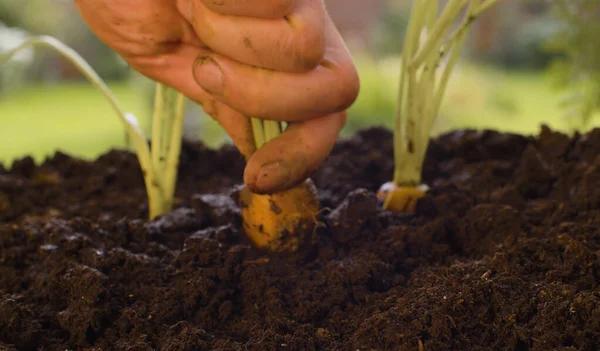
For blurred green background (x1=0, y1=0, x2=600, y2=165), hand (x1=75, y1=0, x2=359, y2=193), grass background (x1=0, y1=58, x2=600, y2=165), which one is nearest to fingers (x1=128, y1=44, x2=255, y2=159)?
hand (x1=75, y1=0, x2=359, y2=193)

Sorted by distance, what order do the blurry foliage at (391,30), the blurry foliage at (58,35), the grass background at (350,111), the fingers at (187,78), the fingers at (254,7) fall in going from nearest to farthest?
the fingers at (254,7), the fingers at (187,78), the grass background at (350,111), the blurry foliage at (58,35), the blurry foliage at (391,30)

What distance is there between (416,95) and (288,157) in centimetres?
33

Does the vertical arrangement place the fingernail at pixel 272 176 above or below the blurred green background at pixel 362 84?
above

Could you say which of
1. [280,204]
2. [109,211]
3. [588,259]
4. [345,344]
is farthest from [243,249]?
[588,259]

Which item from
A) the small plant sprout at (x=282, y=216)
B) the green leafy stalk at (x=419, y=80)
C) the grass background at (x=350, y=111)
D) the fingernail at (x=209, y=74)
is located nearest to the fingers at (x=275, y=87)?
the fingernail at (x=209, y=74)

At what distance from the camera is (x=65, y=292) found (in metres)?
0.78

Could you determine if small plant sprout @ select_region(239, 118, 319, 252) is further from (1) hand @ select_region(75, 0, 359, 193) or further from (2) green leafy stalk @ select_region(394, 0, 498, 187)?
(2) green leafy stalk @ select_region(394, 0, 498, 187)

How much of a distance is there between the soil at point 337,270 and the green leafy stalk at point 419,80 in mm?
72

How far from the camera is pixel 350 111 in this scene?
100 inches

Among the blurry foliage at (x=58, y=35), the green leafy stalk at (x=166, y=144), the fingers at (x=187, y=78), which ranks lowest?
the blurry foliage at (x=58, y=35)

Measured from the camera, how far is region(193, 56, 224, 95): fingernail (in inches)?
28.2

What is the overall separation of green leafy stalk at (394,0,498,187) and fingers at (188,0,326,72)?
0.91 ft

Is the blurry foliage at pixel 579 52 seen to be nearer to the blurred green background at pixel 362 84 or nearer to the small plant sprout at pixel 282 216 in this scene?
the blurred green background at pixel 362 84

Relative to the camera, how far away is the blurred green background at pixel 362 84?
2457 millimetres
